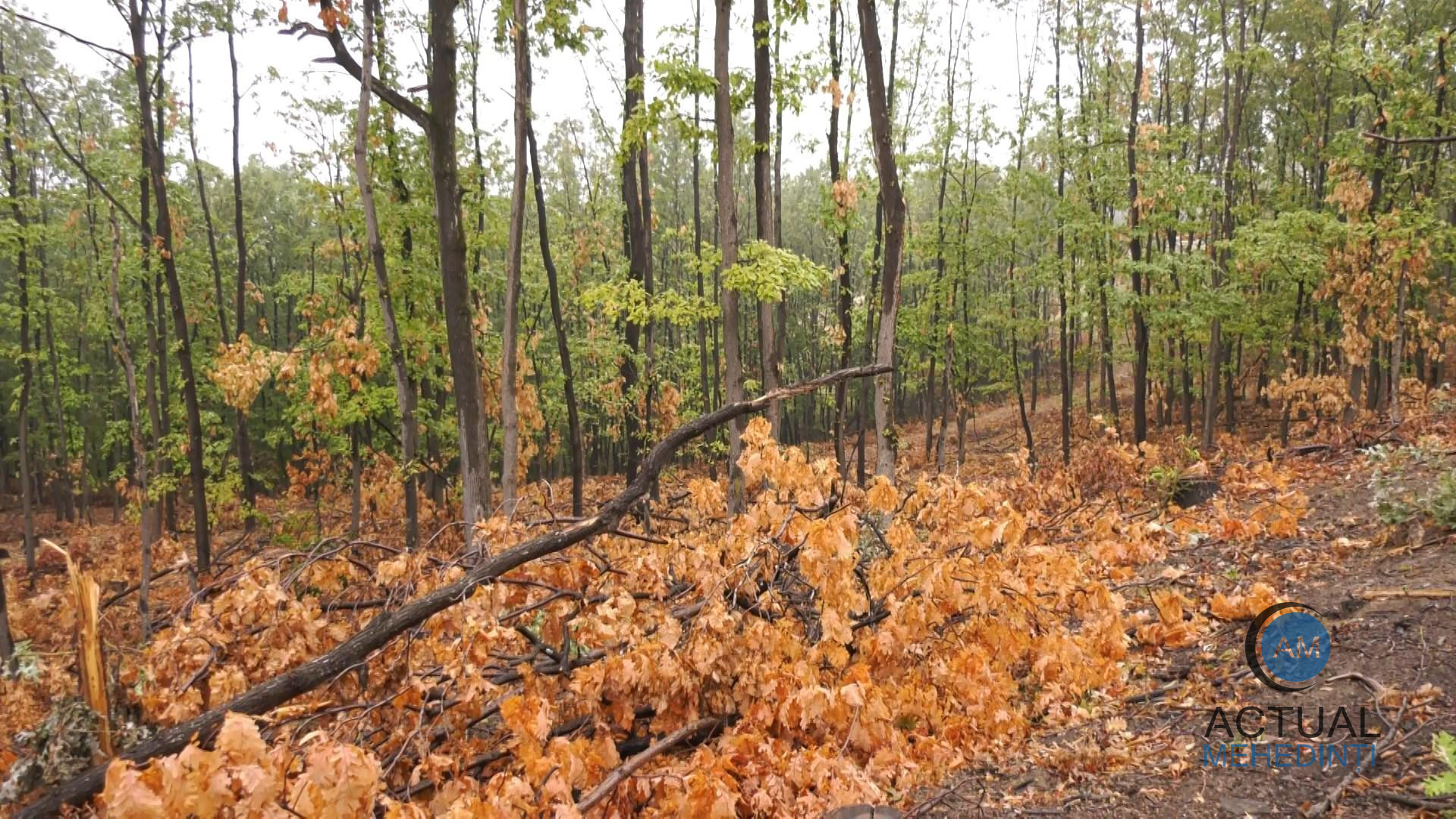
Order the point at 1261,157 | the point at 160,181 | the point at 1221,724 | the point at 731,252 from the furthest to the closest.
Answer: the point at 1261,157
the point at 160,181
the point at 731,252
the point at 1221,724

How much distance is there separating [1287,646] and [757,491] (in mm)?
6204

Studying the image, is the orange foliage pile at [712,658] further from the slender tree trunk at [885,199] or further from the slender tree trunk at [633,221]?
the slender tree trunk at [633,221]

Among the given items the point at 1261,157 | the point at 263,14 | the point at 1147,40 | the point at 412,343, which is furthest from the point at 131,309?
the point at 1261,157

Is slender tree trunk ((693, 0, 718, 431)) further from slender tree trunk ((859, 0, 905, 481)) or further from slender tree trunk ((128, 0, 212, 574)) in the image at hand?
slender tree trunk ((128, 0, 212, 574))

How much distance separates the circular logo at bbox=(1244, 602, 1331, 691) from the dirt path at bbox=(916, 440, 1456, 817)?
7cm

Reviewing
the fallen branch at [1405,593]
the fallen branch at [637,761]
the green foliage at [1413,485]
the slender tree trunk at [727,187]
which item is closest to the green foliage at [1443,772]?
the fallen branch at [1405,593]

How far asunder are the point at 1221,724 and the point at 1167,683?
82 cm

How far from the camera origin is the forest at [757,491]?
3.36 m

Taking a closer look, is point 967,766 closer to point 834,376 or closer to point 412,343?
point 834,376

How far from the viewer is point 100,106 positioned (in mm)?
18938

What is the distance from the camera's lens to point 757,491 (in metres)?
9.45

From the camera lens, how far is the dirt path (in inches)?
109

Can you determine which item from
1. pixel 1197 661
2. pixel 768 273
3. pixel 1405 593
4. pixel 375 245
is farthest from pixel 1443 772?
pixel 375 245

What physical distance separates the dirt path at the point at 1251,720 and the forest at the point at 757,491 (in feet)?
0.08
